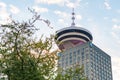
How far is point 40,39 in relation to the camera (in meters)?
26.1

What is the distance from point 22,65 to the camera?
22.8 meters

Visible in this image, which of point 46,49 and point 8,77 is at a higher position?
point 46,49

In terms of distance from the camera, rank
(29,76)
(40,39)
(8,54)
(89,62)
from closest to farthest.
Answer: (29,76) → (8,54) → (40,39) → (89,62)

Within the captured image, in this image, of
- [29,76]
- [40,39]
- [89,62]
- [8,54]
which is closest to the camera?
[29,76]

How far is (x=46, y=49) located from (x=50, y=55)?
596 millimetres

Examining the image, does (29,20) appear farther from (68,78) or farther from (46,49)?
(68,78)

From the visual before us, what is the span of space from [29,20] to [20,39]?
5.20 ft

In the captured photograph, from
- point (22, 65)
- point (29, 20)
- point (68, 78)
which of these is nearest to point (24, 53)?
point (22, 65)

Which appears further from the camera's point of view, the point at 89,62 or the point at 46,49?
the point at 89,62

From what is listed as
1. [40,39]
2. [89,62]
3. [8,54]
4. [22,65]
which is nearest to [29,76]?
[22,65]

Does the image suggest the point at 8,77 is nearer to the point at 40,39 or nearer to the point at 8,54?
the point at 8,54

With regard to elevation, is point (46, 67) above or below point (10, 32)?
below

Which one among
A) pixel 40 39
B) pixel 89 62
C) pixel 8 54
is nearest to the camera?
pixel 8 54

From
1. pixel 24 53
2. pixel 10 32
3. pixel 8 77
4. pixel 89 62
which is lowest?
pixel 8 77
